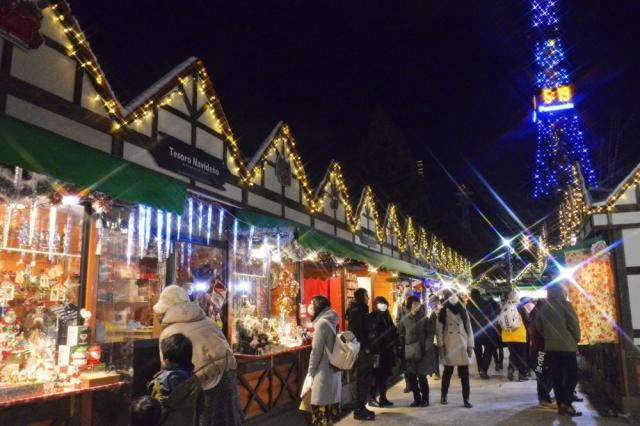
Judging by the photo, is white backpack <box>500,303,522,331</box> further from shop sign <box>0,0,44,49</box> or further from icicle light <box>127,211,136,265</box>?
shop sign <box>0,0,44,49</box>

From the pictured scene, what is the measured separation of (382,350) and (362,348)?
1092 mm

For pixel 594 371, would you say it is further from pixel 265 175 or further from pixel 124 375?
pixel 124 375

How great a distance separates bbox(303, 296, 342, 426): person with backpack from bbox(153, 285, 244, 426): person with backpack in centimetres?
139

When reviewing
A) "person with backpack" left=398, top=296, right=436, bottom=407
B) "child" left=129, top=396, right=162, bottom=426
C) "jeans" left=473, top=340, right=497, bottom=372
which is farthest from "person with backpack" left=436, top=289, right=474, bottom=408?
"child" left=129, top=396, right=162, bottom=426

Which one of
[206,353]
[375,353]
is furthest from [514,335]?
[206,353]

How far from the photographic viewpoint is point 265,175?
1012cm

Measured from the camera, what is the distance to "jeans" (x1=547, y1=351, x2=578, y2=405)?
8242 mm

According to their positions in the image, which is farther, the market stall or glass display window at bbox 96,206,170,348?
the market stall

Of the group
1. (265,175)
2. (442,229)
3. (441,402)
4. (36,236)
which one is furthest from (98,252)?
(442,229)

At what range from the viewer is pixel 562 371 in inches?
326

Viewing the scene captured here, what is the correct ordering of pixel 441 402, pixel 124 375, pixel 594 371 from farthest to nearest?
pixel 594 371 < pixel 441 402 < pixel 124 375

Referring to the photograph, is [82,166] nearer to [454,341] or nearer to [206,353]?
[206,353]

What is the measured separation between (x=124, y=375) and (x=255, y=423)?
2509 millimetres

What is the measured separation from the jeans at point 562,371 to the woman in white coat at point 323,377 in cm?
431
